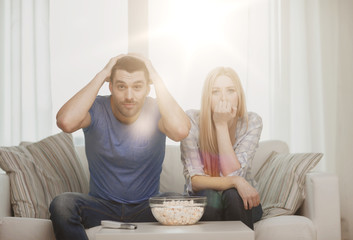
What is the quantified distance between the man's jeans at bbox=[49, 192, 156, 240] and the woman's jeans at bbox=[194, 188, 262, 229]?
0.28 metres

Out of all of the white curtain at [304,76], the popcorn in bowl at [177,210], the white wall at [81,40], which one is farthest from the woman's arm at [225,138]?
the white wall at [81,40]

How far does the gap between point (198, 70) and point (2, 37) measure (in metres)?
1.52

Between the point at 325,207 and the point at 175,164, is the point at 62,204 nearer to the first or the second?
the point at 175,164

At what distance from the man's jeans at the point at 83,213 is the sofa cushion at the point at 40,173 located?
1.03 feet

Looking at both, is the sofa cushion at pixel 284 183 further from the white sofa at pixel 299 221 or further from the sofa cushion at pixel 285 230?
the sofa cushion at pixel 285 230

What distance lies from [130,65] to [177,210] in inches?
35.0

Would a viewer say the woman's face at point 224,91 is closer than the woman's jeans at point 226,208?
No

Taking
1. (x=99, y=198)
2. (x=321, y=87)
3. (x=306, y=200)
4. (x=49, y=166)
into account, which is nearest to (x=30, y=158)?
(x=49, y=166)

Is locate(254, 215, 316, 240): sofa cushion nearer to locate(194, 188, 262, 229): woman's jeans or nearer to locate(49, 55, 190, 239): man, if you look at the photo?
locate(194, 188, 262, 229): woman's jeans

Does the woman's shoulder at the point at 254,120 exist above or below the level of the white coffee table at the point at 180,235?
above

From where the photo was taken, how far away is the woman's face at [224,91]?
8.34ft

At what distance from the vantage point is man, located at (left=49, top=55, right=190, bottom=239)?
7.54ft

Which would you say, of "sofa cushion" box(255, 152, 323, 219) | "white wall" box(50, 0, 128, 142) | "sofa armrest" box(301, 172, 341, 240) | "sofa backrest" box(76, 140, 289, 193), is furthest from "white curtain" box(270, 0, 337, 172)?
"sofa armrest" box(301, 172, 341, 240)

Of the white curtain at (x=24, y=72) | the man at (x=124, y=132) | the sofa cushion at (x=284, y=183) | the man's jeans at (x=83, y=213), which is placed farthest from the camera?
the white curtain at (x=24, y=72)
